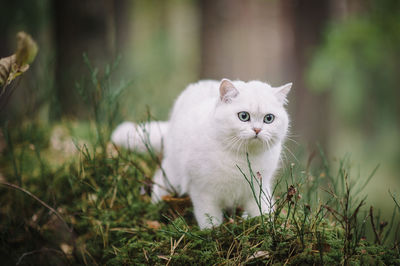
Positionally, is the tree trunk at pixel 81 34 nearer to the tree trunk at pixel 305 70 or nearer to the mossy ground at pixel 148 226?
the mossy ground at pixel 148 226

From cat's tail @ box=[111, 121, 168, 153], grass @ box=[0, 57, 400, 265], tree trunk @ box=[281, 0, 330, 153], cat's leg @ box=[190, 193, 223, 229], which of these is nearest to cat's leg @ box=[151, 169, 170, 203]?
grass @ box=[0, 57, 400, 265]

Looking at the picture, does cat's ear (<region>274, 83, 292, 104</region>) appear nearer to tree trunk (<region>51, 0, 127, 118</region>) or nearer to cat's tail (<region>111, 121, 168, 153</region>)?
cat's tail (<region>111, 121, 168, 153</region>)

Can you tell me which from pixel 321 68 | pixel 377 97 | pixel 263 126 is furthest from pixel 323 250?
pixel 377 97

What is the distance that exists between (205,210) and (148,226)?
43 cm

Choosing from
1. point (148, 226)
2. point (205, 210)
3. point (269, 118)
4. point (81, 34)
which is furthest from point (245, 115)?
point (81, 34)

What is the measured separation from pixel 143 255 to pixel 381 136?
701 cm

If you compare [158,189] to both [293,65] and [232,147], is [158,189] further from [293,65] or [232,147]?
[293,65]

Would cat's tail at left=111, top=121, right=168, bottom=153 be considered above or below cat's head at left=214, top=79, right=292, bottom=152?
below

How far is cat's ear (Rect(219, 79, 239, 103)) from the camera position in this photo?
2064mm

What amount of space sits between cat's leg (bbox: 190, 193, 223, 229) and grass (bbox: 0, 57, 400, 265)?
0.22 ft

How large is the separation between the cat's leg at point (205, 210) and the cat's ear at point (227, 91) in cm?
63

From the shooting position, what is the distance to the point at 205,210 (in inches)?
84.8

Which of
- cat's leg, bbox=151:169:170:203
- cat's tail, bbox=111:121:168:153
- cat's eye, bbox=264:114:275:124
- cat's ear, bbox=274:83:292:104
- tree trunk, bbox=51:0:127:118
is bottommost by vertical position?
cat's leg, bbox=151:169:170:203

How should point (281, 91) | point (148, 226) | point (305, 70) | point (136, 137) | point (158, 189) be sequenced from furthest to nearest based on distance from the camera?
point (305, 70) → point (136, 137) → point (158, 189) → point (148, 226) → point (281, 91)
